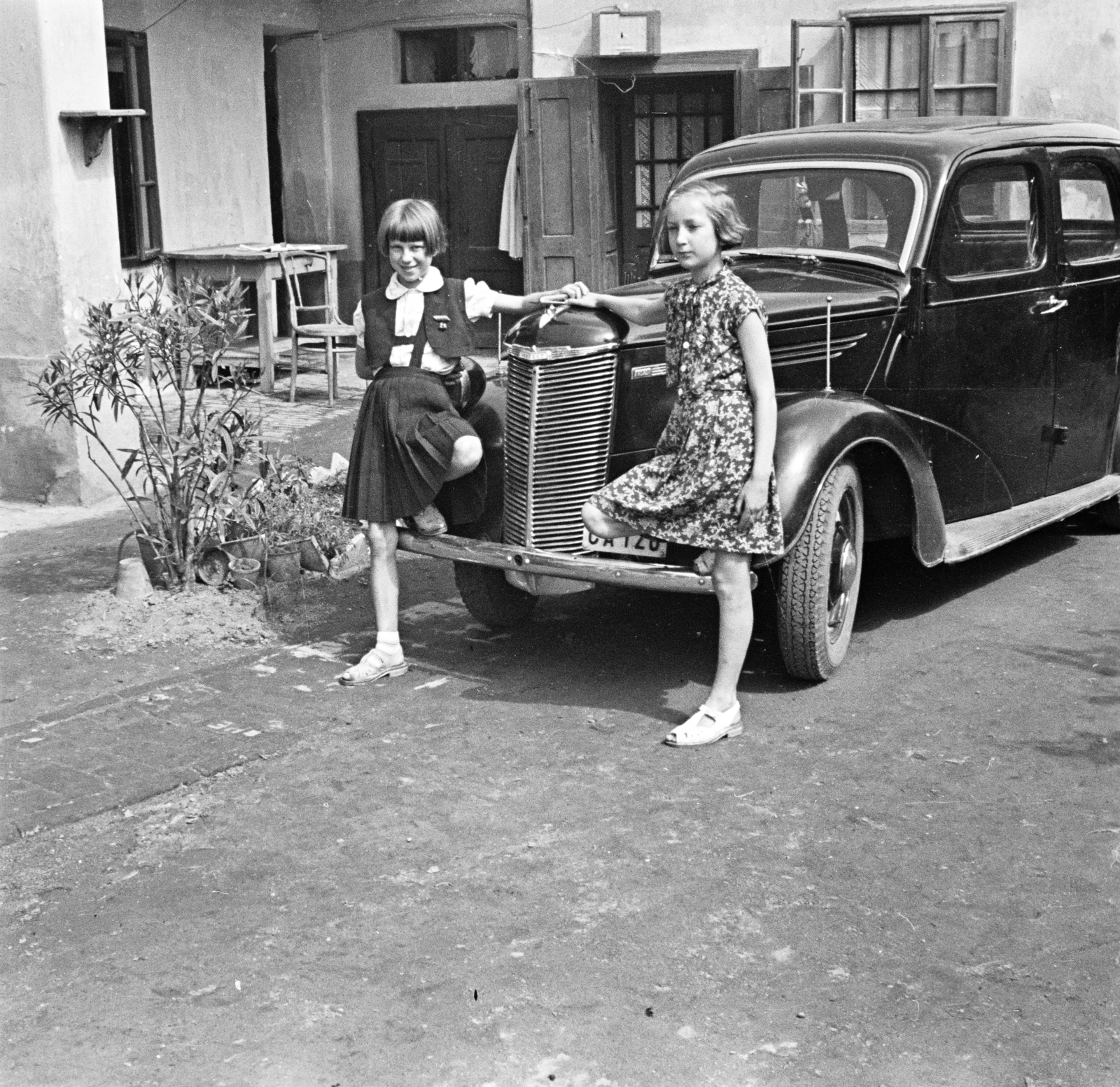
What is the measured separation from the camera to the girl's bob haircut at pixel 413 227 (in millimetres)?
5168

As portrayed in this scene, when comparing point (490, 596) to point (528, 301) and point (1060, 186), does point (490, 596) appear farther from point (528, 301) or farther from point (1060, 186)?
point (1060, 186)

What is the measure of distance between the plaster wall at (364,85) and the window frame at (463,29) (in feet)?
0.04

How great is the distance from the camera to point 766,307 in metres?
5.55

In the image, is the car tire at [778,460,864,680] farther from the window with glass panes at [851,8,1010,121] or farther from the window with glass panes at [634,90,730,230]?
the window with glass panes at [634,90,730,230]

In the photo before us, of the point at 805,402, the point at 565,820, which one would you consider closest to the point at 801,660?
the point at 805,402

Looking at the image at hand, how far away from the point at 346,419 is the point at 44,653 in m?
4.97

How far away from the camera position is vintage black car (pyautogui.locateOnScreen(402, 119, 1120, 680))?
17.2 feet

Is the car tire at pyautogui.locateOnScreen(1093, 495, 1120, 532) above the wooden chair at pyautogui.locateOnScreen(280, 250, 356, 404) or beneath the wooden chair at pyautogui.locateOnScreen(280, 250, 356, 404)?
beneath

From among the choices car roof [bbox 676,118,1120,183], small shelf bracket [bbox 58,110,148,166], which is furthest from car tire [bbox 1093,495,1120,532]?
small shelf bracket [bbox 58,110,148,166]

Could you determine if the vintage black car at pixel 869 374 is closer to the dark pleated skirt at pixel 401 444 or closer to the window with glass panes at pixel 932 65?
the dark pleated skirt at pixel 401 444

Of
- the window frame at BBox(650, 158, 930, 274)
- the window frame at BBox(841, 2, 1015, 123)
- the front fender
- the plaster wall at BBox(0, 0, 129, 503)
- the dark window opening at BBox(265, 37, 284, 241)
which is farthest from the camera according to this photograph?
the dark window opening at BBox(265, 37, 284, 241)

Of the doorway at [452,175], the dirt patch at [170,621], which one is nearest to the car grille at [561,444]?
the dirt patch at [170,621]

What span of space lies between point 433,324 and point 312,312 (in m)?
8.50

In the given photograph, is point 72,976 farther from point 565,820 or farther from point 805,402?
point 805,402
